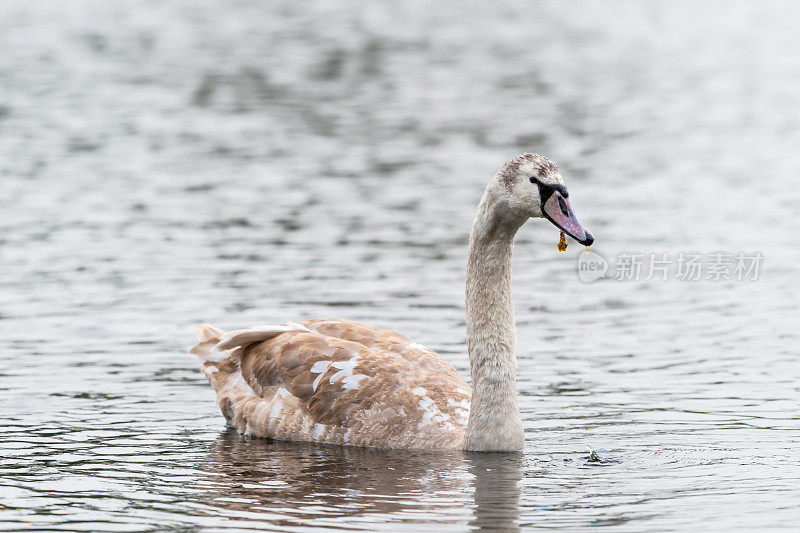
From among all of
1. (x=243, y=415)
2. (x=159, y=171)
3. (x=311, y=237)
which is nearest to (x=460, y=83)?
(x=159, y=171)

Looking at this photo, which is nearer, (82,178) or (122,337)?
(122,337)

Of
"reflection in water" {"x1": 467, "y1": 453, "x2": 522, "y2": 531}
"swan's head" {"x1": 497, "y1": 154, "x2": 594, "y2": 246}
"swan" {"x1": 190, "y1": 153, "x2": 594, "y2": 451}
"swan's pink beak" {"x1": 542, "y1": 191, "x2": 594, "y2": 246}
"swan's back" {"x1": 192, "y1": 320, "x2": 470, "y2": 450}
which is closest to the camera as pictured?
"reflection in water" {"x1": 467, "y1": 453, "x2": 522, "y2": 531}

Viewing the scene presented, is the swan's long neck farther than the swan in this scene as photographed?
Yes

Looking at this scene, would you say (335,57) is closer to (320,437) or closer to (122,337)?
(122,337)

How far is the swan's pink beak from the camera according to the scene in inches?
452

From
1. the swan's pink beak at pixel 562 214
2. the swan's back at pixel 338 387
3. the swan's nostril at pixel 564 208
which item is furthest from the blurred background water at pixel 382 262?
the swan's nostril at pixel 564 208

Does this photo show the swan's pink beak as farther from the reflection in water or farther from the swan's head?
the reflection in water

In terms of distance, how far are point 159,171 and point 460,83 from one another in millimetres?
14413

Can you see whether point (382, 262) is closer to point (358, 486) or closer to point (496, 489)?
point (358, 486)

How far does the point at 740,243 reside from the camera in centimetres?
2180

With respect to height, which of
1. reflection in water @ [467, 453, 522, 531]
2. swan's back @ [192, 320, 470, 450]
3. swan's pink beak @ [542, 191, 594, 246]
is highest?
swan's pink beak @ [542, 191, 594, 246]

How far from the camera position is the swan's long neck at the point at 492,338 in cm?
1246

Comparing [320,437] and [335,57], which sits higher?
[335,57]

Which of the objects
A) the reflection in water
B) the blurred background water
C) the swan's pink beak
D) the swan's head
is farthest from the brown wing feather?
the swan's pink beak
